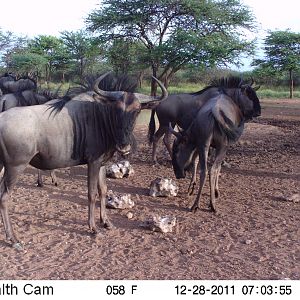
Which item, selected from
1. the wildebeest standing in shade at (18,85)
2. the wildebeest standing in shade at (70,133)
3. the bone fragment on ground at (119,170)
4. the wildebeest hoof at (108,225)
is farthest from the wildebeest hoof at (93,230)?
the wildebeest standing in shade at (18,85)

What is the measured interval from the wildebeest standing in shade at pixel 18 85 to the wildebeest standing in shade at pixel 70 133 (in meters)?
3.71

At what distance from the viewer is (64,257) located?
455 cm

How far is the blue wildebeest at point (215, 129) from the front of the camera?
6223 mm

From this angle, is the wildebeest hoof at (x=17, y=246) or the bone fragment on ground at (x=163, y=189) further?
the bone fragment on ground at (x=163, y=189)

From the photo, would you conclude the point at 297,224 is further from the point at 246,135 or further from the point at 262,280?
the point at 246,135

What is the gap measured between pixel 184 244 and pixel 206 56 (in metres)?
18.0

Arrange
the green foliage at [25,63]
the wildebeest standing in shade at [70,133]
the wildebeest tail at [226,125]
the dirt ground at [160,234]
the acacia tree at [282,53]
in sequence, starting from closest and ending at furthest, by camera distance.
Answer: the dirt ground at [160,234]
the wildebeest standing in shade at [70,133]
the wildebeest tail at [226,125]
the green foliage at [25,63]
the acacia tree at [282,53]

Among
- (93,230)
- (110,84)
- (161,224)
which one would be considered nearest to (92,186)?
(93,230)

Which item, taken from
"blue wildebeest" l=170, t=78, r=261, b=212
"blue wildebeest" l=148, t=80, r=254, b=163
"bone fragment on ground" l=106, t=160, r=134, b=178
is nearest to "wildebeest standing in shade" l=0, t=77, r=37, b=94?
"bone fragment on ground" l=106, t=160, r=134, b=178

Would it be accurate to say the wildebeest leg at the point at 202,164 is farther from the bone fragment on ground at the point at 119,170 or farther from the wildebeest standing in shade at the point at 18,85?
the wildebeest standing in shade at the point at 18,85

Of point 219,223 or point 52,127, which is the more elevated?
point 52,127

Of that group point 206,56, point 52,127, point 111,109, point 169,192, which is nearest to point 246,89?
point 169,192

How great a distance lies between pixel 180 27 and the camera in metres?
22.2

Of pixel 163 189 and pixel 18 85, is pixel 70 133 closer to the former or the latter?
pixel 163 189
